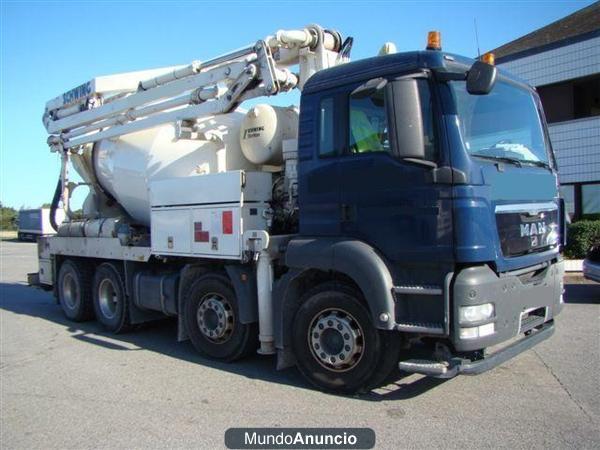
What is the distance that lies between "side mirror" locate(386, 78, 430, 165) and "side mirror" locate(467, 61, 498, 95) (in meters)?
0.42

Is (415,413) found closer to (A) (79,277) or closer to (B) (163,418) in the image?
(B) (163,418)

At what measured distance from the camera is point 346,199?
16.6 feet

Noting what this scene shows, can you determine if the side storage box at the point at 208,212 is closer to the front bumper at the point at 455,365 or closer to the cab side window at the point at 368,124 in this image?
the cab side window at the point at 368,124

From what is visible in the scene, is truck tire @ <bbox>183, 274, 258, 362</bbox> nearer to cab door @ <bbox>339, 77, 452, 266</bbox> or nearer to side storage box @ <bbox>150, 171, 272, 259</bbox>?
side storage box @ <bbox>150, 171, 272, 259</bbox>

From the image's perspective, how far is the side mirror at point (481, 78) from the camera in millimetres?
4277

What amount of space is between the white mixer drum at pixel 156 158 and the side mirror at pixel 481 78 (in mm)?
3208

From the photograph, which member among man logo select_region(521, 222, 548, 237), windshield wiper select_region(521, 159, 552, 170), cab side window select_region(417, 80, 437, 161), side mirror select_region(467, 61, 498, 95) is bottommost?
man logo select_region(521, 222, 548, 237)

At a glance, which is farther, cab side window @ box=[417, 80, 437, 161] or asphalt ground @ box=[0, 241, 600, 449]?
cab side window @ box=[417, 80, 437, 161]

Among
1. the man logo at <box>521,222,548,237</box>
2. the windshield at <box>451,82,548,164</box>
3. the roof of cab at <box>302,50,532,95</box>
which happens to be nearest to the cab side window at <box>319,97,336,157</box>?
the roof of cab at <box>302,50,532,95</box>

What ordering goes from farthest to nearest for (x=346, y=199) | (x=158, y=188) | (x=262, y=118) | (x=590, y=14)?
1. (x=590, y=14)
2. (x=158, y=188)
3. (x=262, y=118)
4. (x=346, y=199)

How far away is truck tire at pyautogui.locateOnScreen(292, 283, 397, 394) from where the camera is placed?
4.83m

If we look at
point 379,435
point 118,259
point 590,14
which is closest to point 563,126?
point 590,14

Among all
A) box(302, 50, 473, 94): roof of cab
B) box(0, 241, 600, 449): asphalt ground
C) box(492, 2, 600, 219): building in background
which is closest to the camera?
box(0, 241, 600, 449): asphalt ground

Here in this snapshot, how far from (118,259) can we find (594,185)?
44.9ft
